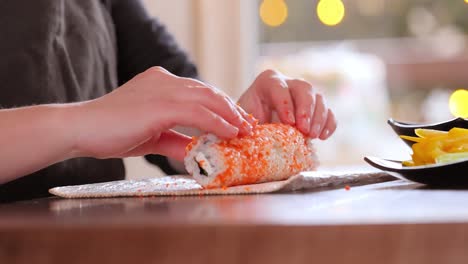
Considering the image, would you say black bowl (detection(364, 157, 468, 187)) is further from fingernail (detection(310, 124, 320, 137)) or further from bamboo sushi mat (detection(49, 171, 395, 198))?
fingernail (detection(310, 124, 320, 137))

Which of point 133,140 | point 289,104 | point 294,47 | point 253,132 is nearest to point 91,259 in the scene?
point 133,140

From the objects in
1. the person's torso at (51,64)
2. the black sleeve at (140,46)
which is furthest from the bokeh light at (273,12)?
the person's torso at (51,64)

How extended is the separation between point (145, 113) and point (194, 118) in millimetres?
54

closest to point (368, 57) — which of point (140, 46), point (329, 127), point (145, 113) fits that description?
point (140, 46)

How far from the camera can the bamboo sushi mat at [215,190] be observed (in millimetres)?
821

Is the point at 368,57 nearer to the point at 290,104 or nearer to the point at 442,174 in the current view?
the point at 290,104

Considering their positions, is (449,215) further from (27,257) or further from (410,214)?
(27,257)

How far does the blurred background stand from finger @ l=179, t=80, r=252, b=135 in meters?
1.76

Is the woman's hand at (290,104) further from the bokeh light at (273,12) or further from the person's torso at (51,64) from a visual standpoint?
the bokeh light at (273,12)

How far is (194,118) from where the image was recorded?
84cm

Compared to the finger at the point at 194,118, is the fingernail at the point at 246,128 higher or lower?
lower

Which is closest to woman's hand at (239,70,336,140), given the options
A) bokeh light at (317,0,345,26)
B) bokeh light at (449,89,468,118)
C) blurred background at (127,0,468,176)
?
blurred background at (127,0,468,176)

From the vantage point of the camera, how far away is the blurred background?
9.20 feet

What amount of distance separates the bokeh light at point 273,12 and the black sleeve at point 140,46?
44.4 inches
